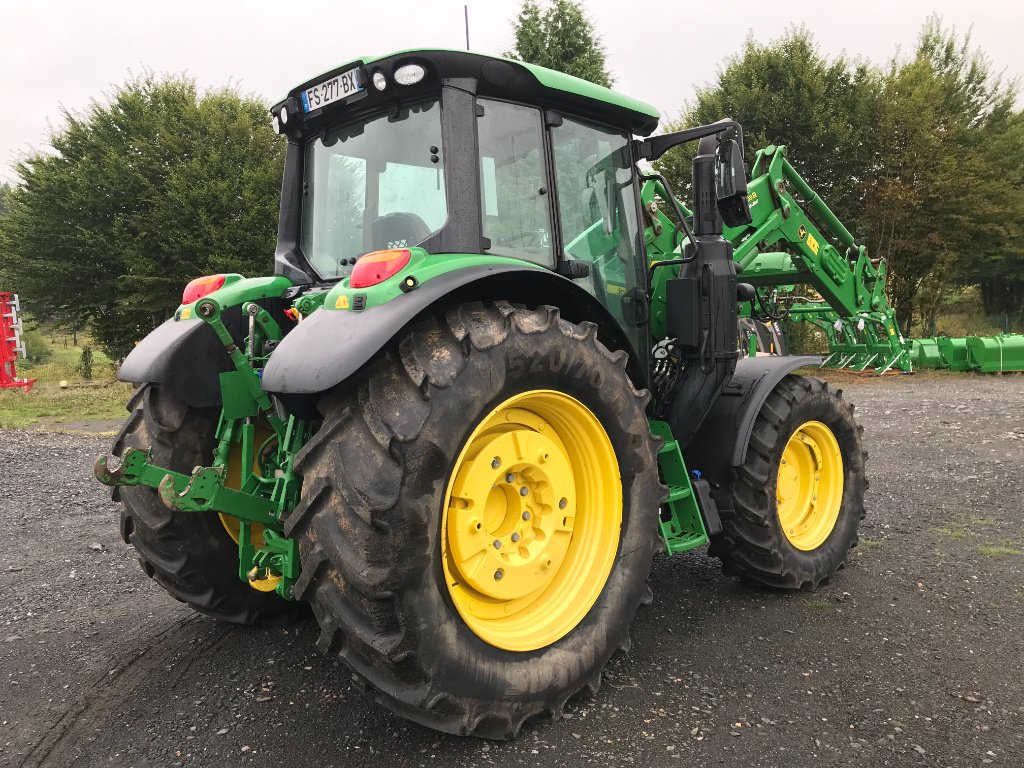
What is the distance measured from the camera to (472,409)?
2359mm

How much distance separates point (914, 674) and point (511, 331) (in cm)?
207

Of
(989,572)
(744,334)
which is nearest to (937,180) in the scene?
(744,334)

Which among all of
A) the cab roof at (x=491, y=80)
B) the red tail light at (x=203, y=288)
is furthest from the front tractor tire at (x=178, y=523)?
the cab roof at (x=491, y=80)

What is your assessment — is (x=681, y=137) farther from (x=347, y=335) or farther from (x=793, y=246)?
(x=793, y=246)

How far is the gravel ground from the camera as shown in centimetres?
245

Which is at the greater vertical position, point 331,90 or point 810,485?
point 331,90

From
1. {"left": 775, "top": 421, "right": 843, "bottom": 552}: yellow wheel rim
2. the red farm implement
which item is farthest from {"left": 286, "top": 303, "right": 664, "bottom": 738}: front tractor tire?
the red farm implement

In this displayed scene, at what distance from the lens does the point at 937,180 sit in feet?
67.8

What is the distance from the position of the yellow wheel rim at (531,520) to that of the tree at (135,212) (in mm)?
15649

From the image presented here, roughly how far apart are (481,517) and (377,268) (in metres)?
0.90

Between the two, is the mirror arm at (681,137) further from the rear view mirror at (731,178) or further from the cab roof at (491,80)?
the cab roof at (491,80)

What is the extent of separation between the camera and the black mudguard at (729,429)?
3654 millimetres

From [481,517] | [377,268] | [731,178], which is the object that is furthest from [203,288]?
[731,178]

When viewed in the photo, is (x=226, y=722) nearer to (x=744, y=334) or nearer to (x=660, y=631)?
(x=660, y=631)
